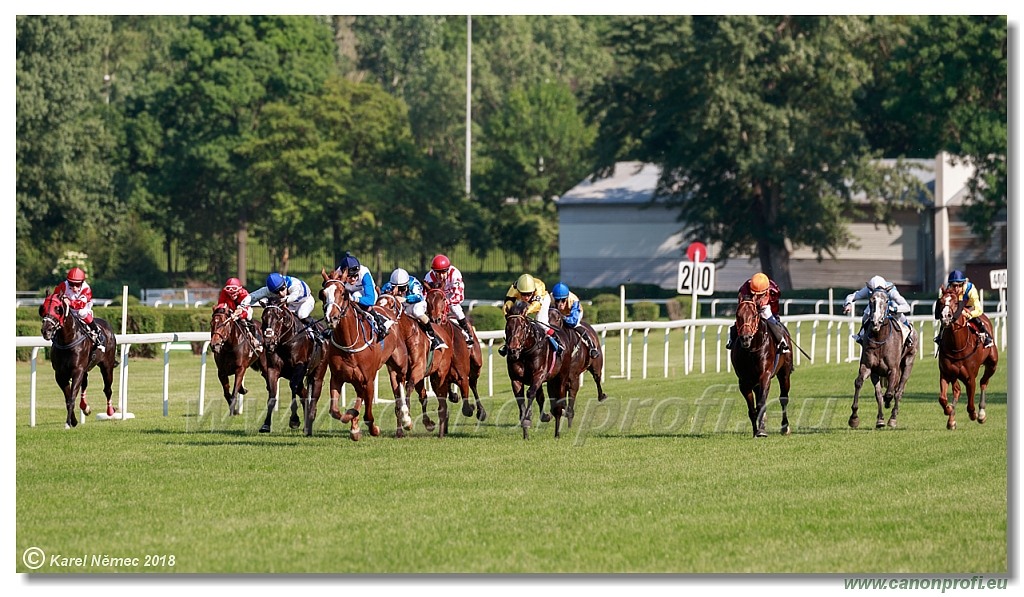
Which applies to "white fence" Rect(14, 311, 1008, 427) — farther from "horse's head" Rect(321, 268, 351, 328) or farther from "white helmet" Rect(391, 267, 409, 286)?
"horse's head" Rect(321, 268, 351, 328)

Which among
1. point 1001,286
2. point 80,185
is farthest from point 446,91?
point 1001,286

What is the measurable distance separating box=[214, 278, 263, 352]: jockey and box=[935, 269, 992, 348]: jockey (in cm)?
691

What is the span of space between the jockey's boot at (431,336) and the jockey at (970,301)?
16.0 feet

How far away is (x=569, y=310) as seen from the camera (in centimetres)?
1504

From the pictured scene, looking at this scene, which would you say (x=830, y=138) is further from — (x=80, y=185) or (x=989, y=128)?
(x=80, y=185)

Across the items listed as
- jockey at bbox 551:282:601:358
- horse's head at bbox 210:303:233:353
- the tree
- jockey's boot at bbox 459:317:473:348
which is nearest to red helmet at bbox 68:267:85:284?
horse's head at bbox 210:303:233:353

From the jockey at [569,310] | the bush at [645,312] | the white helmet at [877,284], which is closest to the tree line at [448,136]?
the bush at [645,312]

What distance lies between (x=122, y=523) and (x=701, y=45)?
3852 centimetres

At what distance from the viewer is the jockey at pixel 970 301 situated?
1506 centimetres

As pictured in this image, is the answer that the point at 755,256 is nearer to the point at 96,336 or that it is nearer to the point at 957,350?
the point at 957,350

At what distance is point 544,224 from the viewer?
5922 centimetres

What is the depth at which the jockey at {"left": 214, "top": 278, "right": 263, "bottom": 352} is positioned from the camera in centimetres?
1622

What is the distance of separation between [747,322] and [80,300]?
640cm

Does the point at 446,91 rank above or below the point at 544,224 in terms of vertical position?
above
